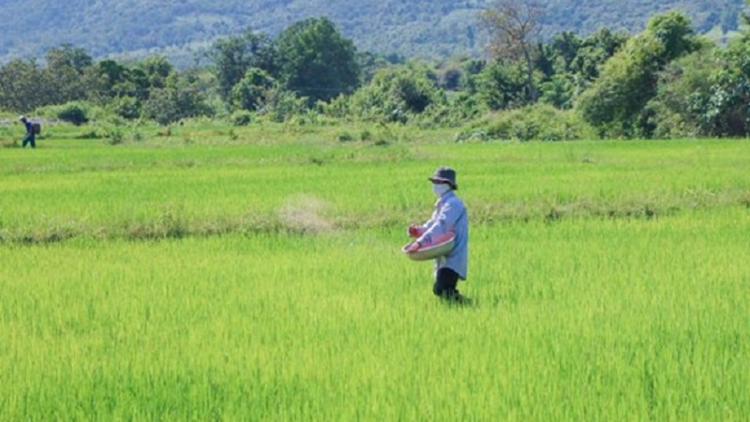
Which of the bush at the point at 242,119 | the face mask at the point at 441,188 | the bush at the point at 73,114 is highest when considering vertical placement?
the face mask at the point at 441,188

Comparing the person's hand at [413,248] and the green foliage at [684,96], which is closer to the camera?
the person's hand at [413,248]

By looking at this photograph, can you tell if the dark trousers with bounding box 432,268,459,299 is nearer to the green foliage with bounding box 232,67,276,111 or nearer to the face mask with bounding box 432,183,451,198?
the face mask with bounding box 432,183,451,198

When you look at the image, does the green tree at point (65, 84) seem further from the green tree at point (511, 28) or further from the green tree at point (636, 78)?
the green tree at point (636, 78)

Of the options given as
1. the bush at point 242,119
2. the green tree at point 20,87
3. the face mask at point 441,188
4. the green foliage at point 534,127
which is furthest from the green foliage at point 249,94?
the face mask at point 441,188

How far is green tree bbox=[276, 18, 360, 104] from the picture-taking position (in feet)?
186

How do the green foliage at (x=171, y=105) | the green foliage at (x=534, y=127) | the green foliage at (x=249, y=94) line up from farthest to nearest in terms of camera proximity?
the green foliage at (x=249, y=94) < the green foliage at (x=171, y=105) < the green foliage at (x=534, y=127)

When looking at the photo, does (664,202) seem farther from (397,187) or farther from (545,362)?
(545,362)

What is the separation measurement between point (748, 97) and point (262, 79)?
96.9 feet

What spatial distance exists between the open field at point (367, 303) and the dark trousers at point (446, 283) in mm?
82

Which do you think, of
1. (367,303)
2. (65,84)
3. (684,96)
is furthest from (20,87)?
(367,303)

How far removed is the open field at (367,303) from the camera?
12.1ft

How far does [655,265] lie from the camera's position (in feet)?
22.0

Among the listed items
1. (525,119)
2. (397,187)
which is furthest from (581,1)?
(397,187)

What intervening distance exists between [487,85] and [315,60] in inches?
833
